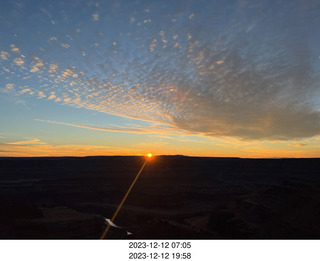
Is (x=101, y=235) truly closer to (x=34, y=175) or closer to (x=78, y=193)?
(x=78, y=193)

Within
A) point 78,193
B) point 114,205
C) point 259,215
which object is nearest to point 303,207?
point 259,215

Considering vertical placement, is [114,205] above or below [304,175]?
below

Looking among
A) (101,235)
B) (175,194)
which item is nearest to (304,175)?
(175,194)

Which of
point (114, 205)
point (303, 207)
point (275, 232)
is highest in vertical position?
point (303, 207)

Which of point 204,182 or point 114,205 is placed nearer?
point 114,205

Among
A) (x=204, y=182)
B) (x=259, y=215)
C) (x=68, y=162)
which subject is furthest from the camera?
(x=68, y=162)

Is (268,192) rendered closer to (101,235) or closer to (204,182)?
(101,235)

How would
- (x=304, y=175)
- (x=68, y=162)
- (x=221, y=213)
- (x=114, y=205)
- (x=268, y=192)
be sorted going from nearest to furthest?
1. (x=221, y=213)
2. (x=268, y=192)
3. (x=114, y=205)
4. (x=304, y=175)
5. (x=68, y=162)
